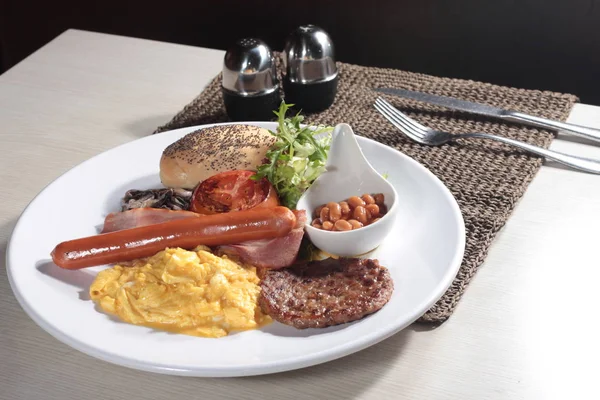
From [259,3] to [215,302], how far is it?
332 centimetres

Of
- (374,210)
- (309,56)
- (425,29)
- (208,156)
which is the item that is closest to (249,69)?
(309,56)

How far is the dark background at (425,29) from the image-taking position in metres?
4.01

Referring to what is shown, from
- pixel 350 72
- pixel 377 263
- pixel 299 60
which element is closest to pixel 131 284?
pixel 377 263

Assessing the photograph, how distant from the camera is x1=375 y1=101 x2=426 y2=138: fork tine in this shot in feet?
8.31

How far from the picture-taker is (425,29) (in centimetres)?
429

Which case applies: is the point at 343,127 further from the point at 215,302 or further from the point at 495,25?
the point at 495,25

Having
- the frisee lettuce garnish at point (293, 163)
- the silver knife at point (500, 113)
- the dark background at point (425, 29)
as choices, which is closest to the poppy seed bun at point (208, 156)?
the frisee lettuce garnish at point (293, 163)

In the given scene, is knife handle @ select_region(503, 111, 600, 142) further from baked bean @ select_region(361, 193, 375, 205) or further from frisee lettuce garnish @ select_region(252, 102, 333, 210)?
baked bean @ select_region(361, 193, 375, 205)

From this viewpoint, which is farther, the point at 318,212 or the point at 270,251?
the point at 318,212

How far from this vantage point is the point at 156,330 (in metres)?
1.54

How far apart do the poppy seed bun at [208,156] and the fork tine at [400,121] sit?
577mm

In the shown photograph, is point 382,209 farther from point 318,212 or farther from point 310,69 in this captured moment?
point 310,69

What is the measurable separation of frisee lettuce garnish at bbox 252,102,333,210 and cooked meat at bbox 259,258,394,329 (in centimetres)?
40

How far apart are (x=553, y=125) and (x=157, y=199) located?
1.43 metres
